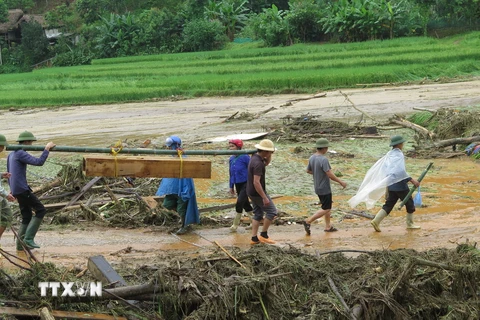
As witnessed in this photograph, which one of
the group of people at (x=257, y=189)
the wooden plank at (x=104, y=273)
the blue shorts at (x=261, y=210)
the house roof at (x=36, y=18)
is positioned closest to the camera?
the wooden plank at (x=104, y=273)

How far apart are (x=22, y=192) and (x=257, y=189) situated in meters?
3.17

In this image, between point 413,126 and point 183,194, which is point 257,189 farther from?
point 413,126

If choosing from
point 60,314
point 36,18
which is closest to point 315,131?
point 60,314

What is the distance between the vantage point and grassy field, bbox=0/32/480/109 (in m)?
31.9

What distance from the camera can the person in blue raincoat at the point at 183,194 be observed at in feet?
36.1

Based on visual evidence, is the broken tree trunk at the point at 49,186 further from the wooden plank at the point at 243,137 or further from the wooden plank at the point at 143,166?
the wooden plank at the point at 243,137

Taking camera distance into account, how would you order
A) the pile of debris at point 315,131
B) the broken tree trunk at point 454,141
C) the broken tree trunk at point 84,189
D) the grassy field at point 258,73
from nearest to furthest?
the broken tree trunk at point 84,189 → the broken tree trunk at point 454,141 → the pile of debris at point 315,131 → the grassy field at point 258,73

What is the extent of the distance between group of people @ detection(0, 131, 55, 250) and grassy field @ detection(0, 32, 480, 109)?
21511 mm

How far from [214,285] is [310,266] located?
3.88ft

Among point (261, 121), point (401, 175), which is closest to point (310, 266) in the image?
point (401, 175)

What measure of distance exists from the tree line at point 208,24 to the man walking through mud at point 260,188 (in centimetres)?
3467

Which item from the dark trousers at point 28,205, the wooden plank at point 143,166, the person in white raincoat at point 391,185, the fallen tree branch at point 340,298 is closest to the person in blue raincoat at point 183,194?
the wooden plank at point 143,166

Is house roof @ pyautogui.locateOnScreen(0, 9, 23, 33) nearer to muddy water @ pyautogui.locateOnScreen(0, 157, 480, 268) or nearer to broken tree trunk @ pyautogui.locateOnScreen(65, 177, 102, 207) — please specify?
broken tree trunk @ pyautogui.locateOnScreen(65, 177, 102, 207)

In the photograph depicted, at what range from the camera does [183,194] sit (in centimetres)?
1100
